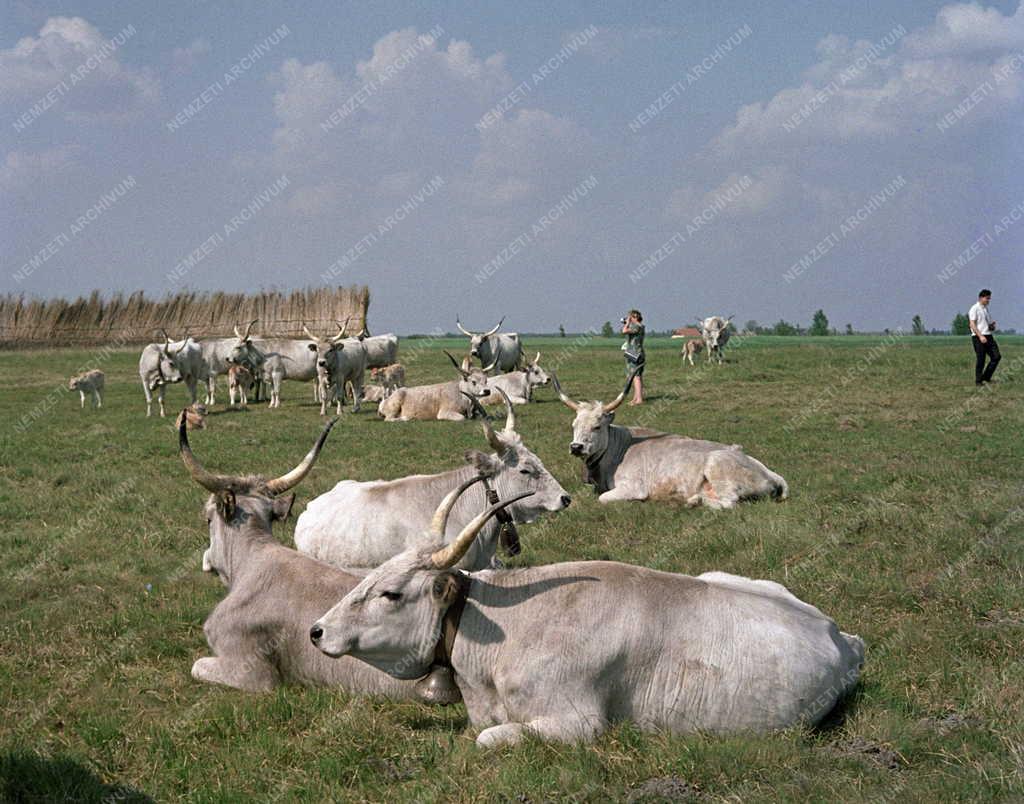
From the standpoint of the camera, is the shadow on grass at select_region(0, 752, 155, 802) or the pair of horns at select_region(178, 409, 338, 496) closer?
the shadow on grass at select_region(0, 752, 155, 802)

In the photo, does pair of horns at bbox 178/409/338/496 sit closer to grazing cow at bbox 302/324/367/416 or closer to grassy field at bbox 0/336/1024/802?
grassy field at bbox 0/336/1024/802

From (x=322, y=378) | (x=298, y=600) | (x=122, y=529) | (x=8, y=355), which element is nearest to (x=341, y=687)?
(x=298, y=600)

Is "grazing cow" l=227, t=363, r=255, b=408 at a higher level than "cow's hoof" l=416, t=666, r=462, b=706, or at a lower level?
higher

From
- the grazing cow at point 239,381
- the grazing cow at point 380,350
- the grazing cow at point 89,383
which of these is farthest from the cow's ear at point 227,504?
the grazing cow at point 380,350

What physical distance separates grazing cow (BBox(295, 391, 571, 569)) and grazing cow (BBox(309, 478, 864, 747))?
278 centimetres

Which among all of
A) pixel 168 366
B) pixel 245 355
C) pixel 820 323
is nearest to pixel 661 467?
pixel 168 366

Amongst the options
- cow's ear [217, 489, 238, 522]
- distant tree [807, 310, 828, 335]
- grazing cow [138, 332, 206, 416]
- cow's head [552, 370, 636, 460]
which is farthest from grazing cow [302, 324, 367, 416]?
distant tree [807, 310, 828, 335]

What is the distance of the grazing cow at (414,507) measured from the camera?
7828mm

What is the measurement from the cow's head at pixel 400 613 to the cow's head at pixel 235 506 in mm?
1627

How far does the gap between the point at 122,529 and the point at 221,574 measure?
4.00m

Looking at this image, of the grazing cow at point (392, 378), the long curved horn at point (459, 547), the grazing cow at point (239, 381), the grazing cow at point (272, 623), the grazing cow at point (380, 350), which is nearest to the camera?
the long curved horn at point (459, 547)

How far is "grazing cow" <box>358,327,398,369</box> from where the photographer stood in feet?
101

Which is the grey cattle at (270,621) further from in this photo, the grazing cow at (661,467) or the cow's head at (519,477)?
the grazing cow at (661,467)

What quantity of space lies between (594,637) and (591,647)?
6 centimetres
